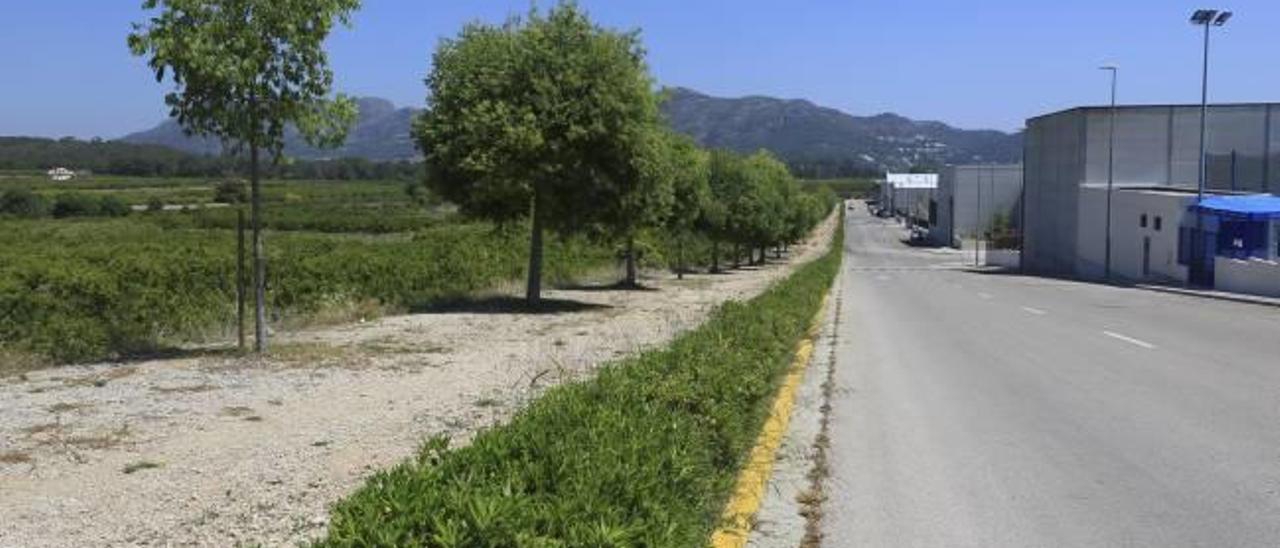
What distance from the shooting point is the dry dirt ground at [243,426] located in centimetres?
661

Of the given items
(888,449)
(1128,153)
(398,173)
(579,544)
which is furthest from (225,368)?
(398,173)

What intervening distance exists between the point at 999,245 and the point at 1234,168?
26.4 metres

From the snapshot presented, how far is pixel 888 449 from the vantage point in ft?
30.5

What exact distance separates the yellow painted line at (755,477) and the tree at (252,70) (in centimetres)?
616

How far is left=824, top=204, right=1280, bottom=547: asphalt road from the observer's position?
6.87 m

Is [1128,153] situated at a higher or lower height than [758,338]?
higher

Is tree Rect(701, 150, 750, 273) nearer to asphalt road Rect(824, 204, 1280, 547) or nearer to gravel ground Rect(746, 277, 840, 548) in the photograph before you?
asphalt road Rect(824, 204, 1280, 547)

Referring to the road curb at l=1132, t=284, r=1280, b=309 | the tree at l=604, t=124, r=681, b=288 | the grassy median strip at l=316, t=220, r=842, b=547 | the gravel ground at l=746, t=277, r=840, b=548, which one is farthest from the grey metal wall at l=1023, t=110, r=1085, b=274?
the grassy median strip at l=316, t=220, r=842, b=547

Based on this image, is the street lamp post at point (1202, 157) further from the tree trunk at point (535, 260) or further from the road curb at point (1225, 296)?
the tree trunk at point (535, 260)

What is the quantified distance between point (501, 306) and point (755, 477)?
1650cm

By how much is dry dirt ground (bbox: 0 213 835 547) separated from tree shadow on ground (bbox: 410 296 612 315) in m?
4.75

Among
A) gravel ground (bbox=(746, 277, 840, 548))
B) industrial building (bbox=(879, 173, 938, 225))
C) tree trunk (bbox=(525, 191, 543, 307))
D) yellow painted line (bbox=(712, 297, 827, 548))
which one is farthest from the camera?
industrial building (bbox=(879, 173, 938, 225))

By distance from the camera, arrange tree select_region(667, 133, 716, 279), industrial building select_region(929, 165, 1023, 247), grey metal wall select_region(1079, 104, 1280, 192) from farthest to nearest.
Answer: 1. industrial building select_region(929, 165, 1023, 247)
2. grey metal wall select_region(1079, 104, 1280, 192)
3. tree select_region(667, 133, 716, 279)

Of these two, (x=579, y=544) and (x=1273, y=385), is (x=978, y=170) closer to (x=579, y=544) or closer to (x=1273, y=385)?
(x=1273, y=385)
